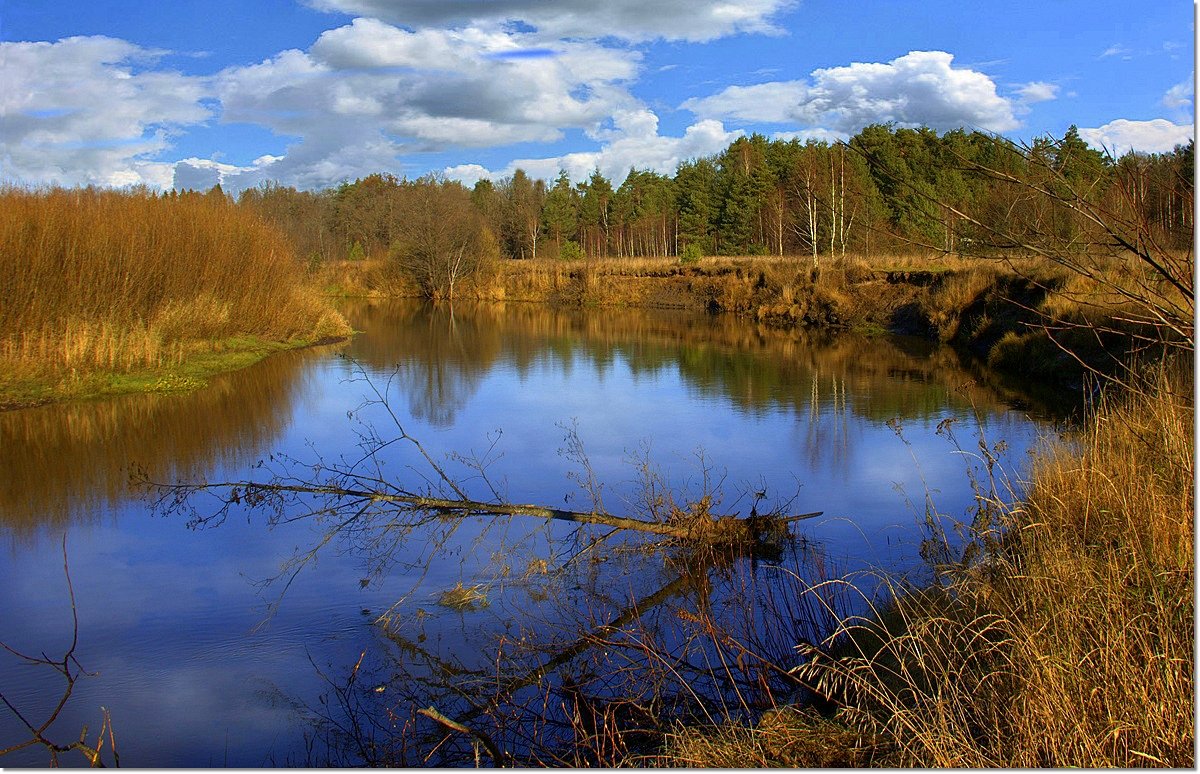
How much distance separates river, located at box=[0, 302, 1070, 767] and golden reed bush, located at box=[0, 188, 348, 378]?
1.61m

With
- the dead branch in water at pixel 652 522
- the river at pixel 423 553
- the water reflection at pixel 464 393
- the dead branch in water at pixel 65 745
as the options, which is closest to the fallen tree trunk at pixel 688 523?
the dead branch in water at pixel 652 522

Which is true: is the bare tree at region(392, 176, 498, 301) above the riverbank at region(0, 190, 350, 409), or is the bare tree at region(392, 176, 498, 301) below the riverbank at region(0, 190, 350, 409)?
above

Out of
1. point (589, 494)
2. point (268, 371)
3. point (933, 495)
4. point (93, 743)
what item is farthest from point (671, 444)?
point (268, 371)

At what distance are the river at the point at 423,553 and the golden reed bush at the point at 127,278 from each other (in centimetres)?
161

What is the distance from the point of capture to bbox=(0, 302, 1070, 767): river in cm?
493

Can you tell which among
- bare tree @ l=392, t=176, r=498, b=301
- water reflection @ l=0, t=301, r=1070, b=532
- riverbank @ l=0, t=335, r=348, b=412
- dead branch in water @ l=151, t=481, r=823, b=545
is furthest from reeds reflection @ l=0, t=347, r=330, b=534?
bare tree @ l=392, t=176, r=498, b=301

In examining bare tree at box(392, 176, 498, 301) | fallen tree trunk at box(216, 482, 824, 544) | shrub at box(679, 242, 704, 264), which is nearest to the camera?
fallen tree trunk at box(216, 482, 824, 544)

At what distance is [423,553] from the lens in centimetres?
750

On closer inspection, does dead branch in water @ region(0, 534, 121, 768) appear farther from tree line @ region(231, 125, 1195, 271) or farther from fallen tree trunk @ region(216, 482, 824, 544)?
tree line @ region(231, 125, 1195, 271)

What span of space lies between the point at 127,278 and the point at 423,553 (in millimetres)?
11107

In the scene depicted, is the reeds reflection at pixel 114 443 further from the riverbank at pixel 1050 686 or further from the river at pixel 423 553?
the riverbank at pixel 1050 686

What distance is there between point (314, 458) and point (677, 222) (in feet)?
165

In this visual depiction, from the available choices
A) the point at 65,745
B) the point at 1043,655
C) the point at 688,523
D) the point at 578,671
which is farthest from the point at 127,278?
the point at 1043,655

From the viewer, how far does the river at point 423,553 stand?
4934mm
